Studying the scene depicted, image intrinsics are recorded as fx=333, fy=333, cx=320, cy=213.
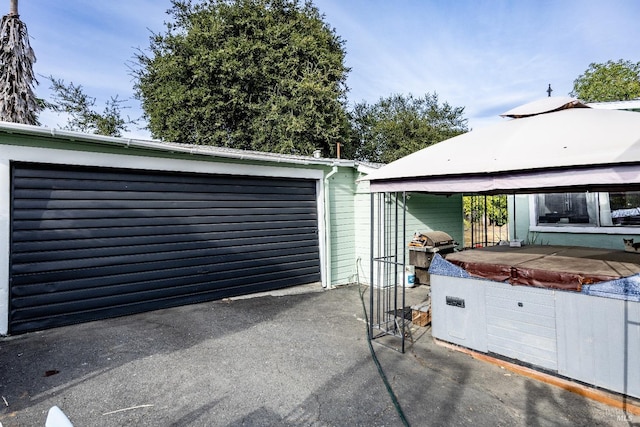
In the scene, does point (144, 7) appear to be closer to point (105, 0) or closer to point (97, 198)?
point (105, 0)

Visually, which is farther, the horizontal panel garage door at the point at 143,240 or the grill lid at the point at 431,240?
the grill lid at the point at 431,240

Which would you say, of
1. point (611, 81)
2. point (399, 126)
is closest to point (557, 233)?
point (399, 126)

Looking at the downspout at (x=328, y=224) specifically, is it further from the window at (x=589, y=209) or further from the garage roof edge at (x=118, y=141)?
the window at (x=589, y=209)

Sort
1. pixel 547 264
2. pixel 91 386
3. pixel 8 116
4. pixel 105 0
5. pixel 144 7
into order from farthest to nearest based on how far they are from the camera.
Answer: pixel 144 7, pixel 105 0, pixel 8 116, pixel 547 264, pixel 91 386

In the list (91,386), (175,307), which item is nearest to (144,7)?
(175,307)

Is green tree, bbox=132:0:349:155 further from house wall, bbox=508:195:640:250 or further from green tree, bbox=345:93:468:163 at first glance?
house wall, bbox=508:195:640:250

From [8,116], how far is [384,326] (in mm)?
10777

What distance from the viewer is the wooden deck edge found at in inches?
106

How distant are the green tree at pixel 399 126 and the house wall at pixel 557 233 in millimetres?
12728

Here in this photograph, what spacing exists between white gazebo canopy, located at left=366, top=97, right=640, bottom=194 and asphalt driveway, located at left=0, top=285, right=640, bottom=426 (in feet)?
5.97

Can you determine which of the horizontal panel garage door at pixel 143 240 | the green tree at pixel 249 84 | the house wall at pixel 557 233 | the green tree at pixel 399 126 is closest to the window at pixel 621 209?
the house wall at pixel 557 233

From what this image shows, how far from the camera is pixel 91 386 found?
309 cm

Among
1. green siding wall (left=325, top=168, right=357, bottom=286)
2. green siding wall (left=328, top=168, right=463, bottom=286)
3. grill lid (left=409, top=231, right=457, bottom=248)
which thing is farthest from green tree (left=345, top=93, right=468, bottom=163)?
grill lid (left=409, top=231, right=457, bottom=248)

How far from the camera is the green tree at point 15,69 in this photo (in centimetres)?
830
